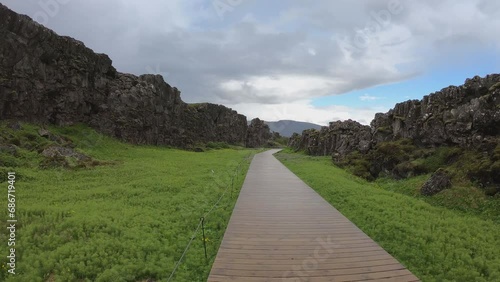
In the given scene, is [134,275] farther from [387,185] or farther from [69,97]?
[69,97]

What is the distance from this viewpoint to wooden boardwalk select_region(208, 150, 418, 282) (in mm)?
9913

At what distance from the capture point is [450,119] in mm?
29797

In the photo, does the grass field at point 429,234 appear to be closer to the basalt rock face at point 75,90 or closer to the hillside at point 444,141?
the hillside at point 444,141

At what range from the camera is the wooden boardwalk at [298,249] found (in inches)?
390

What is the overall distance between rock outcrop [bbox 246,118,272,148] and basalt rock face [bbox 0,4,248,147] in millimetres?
74810

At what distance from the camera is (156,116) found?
7406cm

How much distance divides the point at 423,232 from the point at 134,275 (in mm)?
12164

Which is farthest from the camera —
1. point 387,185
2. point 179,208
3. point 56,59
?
point 56,59

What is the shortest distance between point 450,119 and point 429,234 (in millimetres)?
20689


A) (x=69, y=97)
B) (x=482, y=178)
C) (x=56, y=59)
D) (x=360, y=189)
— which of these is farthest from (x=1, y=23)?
(x=482, y=178)

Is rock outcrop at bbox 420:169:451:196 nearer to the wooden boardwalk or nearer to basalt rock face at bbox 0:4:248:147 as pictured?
the wooden boardwalk

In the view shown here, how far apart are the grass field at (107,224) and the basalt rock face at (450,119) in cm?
1999

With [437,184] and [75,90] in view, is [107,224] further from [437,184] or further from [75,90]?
[75,90]

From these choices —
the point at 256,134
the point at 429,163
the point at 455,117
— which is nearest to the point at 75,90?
the point at 429,163
